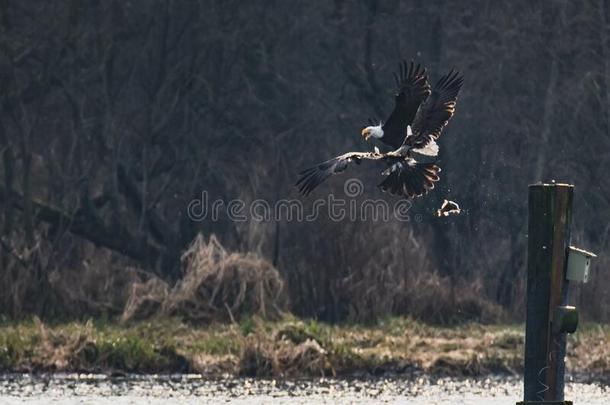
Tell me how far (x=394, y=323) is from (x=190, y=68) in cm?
602

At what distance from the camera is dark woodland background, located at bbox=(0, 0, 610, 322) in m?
25.8

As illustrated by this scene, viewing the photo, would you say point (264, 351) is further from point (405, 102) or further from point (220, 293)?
point (405, 102)

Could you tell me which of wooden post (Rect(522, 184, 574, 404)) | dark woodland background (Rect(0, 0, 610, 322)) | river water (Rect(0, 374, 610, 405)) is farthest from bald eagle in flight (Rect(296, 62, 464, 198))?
dark woodland background (Rect(0, 0, 610, 322))

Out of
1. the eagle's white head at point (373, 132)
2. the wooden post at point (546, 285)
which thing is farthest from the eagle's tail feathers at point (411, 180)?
the wooden post at point (546, 285)

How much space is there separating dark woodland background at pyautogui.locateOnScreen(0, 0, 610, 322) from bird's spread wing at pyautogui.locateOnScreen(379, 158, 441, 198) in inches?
410

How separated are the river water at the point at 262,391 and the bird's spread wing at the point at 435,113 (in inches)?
185

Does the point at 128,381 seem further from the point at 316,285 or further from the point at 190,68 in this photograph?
the point at 190,68

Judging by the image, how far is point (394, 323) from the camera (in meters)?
23.5

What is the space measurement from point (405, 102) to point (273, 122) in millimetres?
14234

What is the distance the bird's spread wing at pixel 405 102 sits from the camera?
14.7 m

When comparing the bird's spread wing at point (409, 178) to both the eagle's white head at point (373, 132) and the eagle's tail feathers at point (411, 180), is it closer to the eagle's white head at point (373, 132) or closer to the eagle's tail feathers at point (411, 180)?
the eagle's tail feathers at point (411, 180)

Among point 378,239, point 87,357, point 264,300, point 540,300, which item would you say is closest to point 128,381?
point 87,357

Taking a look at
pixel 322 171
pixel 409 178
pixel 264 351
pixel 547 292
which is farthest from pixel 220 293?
pixel 547 292

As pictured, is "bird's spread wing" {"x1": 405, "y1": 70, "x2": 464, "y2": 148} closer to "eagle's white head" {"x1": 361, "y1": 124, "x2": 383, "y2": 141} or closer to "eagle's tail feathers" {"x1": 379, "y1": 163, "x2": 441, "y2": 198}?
"eagle's white head" {"x1": 361, "y1": 124, "x2": 383, "y2": 141}
